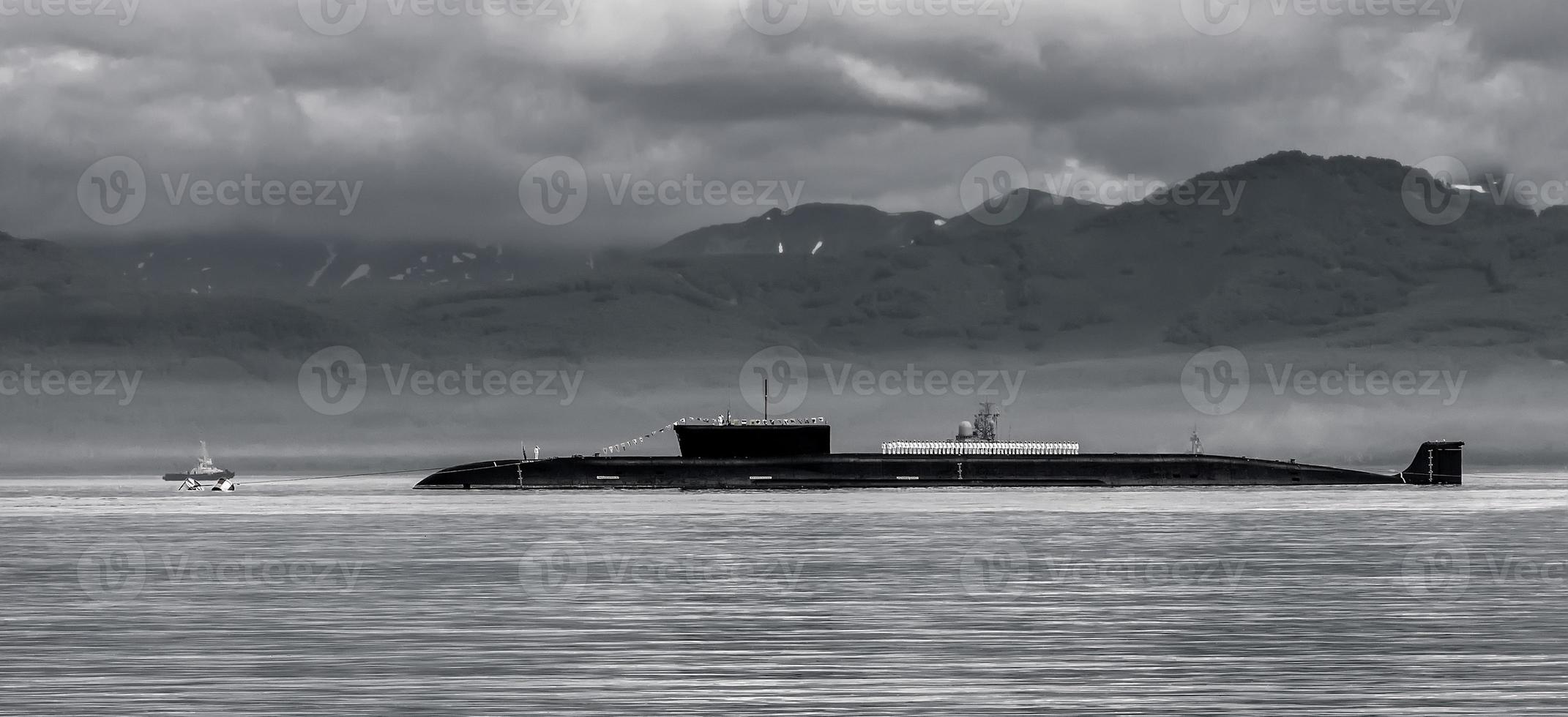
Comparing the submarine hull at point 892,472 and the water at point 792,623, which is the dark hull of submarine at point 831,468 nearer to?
the submarine hull at point 892,472

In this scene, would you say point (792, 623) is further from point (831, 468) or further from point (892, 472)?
point (892, 472)

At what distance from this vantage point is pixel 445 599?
46875 millimetres

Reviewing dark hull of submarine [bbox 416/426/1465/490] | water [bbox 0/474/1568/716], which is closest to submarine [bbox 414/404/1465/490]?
dark hull of submarine [bbox 416/426/1465/490]

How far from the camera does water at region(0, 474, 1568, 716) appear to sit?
29.3 meters

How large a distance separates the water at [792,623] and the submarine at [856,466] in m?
73.5

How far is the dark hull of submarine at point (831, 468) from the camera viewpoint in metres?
160

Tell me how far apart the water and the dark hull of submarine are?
241 feet

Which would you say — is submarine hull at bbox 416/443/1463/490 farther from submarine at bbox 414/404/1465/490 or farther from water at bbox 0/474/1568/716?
water at bbox 0/474/1568/716

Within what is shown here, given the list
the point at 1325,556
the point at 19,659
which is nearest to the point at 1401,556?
the point at 1325,556

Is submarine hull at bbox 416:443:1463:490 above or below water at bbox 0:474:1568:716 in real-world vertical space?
above

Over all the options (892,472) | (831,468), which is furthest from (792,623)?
(892,472)

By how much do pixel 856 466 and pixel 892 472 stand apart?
11.9ft

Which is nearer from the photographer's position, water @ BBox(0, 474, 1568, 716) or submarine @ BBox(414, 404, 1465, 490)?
water @ BBox(0, 474, 1568, 716)

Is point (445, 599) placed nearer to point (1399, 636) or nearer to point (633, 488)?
point (1399, 636)
